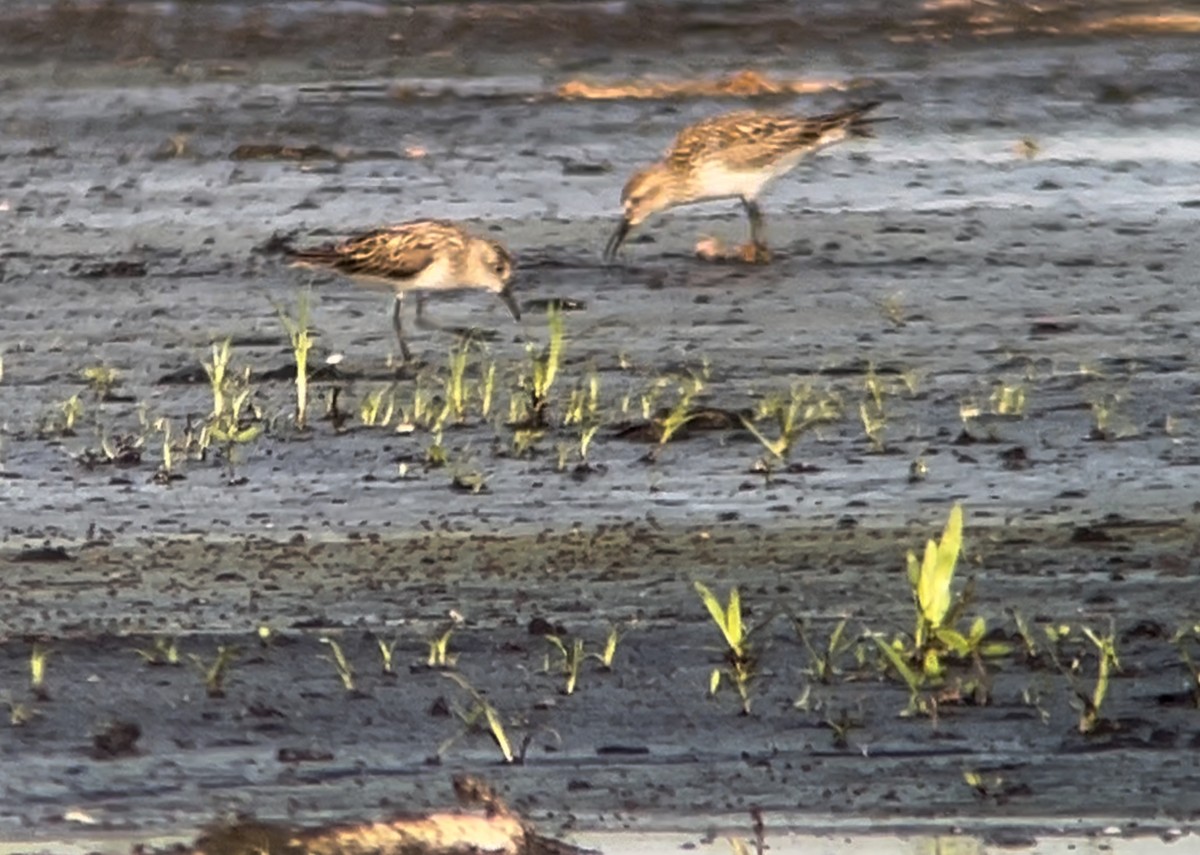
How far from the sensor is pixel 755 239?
292 inches

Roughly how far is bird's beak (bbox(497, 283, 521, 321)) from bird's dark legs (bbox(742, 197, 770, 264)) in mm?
840

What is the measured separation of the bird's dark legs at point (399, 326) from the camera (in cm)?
647

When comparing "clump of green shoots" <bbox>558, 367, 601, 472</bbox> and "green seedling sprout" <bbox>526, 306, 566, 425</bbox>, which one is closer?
"clump of green shoots" <bbox>558, 367, 601, 472</bbox>

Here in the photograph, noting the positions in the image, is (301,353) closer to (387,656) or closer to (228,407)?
(228,407)

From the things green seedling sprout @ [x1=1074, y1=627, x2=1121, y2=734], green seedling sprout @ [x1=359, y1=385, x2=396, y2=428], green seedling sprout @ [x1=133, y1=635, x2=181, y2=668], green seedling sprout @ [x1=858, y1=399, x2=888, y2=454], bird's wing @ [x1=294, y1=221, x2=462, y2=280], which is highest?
bird's wing @ [x1=294, y1=221, x2=462, y2=280]

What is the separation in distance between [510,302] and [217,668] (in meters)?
2.52

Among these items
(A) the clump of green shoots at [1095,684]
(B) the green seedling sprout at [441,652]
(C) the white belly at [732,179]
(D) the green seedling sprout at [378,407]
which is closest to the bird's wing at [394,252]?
(D) the green seedling sprout at [378,407]

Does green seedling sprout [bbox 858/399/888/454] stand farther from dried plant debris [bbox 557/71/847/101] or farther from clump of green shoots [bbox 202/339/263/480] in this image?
dried plant debris [bbox 557/71/847/101]

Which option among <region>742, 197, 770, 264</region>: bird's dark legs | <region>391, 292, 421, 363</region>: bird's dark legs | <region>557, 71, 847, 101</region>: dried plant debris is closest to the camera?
<region>391, 292, 421, 363</region>: bird's dark legs

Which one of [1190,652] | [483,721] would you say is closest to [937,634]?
[1190,652]

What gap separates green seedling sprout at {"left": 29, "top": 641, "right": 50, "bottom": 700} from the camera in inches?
179

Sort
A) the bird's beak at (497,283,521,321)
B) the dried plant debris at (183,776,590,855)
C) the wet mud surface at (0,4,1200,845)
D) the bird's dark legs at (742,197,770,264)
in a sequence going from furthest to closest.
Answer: the bird's dark legs at (742,197,770,264) → the bird's beak at (497,283,521,321) → the wet mud surface at (0,4,1200,845) → the dried plant debris at (183,776,590,855)

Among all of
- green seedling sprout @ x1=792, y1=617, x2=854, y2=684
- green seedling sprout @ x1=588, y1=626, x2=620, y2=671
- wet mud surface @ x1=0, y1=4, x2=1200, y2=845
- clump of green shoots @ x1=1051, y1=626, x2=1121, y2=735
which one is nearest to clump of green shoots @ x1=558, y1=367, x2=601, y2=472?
wet mud surface @ x1=0, y1=4, x2=1200, y2=845

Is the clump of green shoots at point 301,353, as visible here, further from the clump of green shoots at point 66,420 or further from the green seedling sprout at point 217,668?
the green seedling sprout at point 217,668
